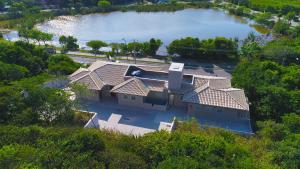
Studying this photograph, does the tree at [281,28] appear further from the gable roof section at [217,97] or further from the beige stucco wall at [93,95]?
the beige stucco wall at [93,95]

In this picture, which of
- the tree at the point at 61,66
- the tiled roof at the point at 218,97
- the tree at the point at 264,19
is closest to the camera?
the tiled roof at the point at 218,97

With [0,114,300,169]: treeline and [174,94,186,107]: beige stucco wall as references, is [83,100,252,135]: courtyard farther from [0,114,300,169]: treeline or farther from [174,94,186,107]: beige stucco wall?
[0,114,300,169]: treeline

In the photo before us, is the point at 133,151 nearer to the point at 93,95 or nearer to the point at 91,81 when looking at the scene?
the point at 93,95

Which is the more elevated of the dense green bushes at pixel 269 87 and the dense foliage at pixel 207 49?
the dense foliage at pixel 207 49

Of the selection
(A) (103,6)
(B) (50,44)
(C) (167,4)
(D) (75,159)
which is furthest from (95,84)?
(C) (167,4)

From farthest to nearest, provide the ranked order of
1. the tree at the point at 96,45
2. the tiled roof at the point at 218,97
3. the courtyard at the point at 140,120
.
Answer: the tree at the point at 96,45 → the tiled roof at the point at 218,97 → the courtyard at the point at 140,120

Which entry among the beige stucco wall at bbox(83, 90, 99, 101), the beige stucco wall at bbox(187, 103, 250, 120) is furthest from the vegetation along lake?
the beige stucco wall at bbox(187, 103, 250, 120)

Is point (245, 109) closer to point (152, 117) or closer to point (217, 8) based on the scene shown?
point (152, 117)

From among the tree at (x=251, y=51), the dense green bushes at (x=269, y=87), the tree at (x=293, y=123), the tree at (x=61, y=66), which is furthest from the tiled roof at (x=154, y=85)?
the tree at (x=251, y=51)
